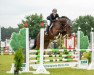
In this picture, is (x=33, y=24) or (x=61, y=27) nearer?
(x=61, y=27)

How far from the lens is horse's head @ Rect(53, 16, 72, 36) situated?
1633 cm

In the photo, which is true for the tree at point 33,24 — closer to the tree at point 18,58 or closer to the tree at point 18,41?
the tree at point 18,41

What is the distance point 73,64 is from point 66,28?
88.4 inches

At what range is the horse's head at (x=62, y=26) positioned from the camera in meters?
16.3

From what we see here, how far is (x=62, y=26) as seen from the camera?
54.5ft

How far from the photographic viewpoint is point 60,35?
16969 mm

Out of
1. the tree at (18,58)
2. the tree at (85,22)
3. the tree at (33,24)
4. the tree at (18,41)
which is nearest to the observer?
the tree at (18,58)

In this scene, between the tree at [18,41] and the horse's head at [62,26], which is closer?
the tree at [18,41]

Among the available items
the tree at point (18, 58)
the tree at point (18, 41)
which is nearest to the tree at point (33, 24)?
the tree at point (18, 41)

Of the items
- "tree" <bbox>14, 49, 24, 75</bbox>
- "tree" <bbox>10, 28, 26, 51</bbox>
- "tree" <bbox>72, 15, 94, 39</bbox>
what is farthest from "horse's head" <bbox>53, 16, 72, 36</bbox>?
"tree" <bbox>72, 15, 94, 39</bbox>

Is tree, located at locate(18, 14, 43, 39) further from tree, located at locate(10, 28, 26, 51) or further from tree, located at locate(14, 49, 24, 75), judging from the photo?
tree, located at locate(14, 49, 24, 75)

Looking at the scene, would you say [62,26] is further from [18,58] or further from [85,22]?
[85,22]

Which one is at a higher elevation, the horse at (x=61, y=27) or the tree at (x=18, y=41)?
the horse at (x=61, y=27)

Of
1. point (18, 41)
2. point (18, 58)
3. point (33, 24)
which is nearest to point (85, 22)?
point (33, 24)
